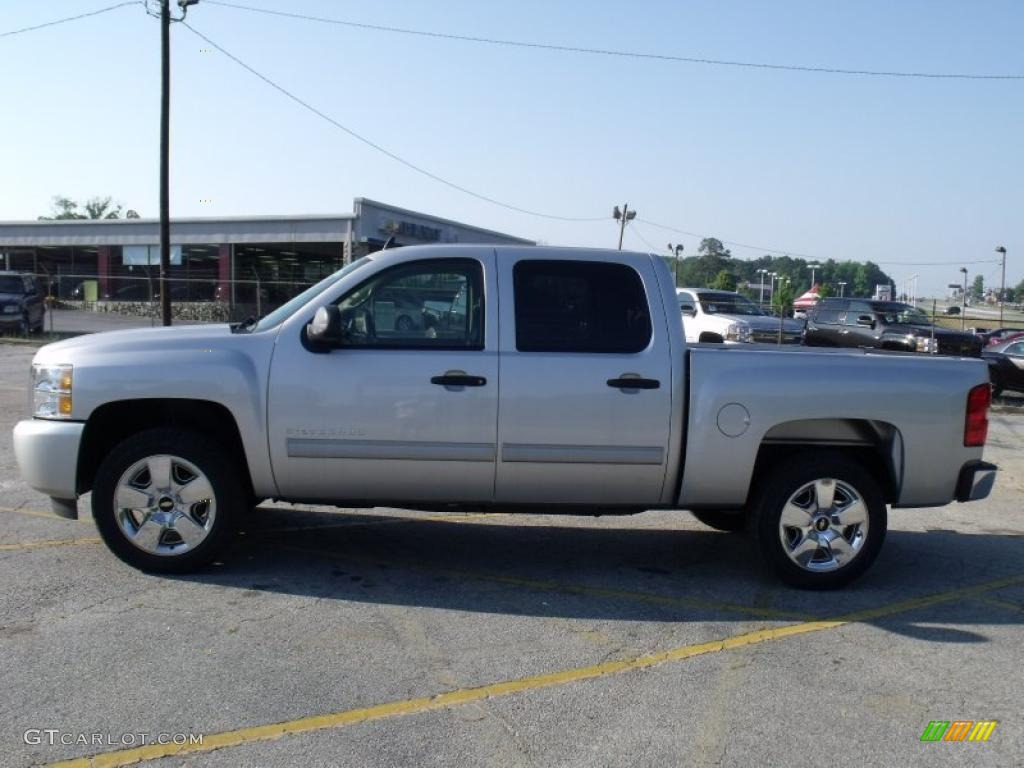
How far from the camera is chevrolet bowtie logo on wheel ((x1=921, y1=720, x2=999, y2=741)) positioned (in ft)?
12.5

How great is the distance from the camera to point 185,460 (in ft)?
17.5

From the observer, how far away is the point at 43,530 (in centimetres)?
634

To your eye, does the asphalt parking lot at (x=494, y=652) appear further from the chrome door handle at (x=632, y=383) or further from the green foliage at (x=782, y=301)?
the green foliage at (x=782, y=301)

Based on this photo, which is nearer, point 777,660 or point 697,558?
point 777,660

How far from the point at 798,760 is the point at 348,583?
279cm

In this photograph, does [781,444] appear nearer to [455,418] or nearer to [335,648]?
[455,418]

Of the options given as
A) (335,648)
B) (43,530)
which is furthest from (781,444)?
(43,530)

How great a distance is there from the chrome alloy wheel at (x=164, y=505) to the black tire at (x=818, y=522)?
323 centimetres

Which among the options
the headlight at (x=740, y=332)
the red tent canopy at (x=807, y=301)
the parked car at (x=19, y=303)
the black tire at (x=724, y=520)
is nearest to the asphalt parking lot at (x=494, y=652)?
the black tire at (x=724, y=520)

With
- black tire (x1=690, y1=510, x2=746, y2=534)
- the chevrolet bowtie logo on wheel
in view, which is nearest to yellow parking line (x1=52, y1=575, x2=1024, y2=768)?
the chevrolet bowtie logo on wheel

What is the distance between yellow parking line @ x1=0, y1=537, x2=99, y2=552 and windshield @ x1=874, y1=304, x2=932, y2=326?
17620mm

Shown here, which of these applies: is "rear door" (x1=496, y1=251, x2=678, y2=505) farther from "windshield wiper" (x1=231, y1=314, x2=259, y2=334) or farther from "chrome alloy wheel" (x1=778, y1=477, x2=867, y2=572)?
"windshield wiper" (x1=231, y1=314, x2=259, y2=334)

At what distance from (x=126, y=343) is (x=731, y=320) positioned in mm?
15448

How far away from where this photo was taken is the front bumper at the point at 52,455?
5.28 metres
